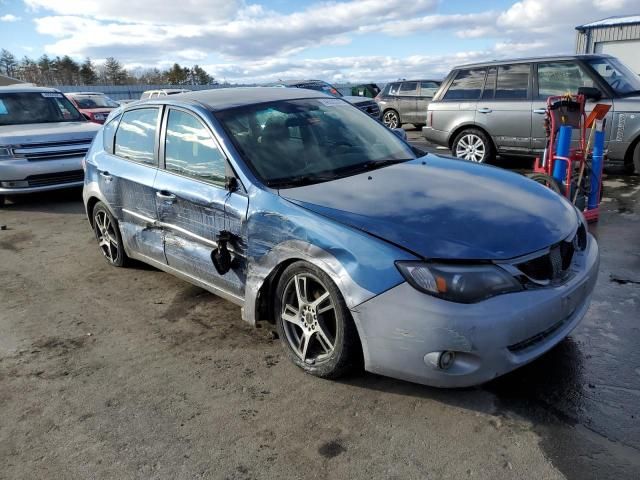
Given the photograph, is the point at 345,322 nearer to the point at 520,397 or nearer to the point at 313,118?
the point at 520,397

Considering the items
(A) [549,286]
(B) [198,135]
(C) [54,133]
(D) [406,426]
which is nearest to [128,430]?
(D) [406,426]

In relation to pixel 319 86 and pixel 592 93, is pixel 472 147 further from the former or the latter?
pixel 319 86

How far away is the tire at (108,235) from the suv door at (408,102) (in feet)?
43.7

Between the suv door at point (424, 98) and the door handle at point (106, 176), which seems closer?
the door handle at point (106, 176)

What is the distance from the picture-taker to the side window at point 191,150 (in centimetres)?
362

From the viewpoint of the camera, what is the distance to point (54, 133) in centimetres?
836

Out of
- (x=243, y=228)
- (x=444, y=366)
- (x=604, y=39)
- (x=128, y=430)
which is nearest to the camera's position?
(x=444, y=366)

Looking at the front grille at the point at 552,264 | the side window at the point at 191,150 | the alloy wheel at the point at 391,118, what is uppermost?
the side window at the point at 191,150

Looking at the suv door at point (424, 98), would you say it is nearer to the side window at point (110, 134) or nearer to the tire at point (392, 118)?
the tire at point (392, 118)

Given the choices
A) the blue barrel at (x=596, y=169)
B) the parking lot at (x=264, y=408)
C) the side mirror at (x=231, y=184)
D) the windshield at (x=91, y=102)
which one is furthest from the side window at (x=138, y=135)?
the windshield at (x=91, y=102)

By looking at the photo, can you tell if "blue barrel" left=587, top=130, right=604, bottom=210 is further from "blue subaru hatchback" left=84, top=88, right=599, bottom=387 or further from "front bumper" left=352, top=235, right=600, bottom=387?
"front bumper" left=352, top=235, right=600, bottom=387

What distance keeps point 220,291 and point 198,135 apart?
3.69 ft

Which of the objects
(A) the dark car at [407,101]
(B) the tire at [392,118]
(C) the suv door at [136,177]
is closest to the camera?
(C) the suv door at [136,177]

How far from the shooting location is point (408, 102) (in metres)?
17.1
